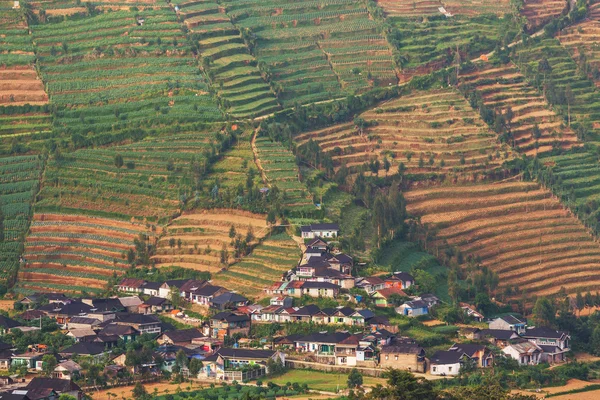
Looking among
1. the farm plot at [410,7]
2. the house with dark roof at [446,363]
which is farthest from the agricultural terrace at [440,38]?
the house with dark roof at [446,363]

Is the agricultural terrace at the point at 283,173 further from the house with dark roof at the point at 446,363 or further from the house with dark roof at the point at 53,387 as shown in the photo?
the house with dark roof at the point at 53,387

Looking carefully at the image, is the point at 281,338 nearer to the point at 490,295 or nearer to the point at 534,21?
the point at 490,295

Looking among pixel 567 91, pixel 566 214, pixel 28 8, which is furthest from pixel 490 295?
pixel 28 8

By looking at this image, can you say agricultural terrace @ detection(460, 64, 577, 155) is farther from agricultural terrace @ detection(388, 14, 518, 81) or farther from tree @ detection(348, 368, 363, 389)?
tree @ detection(348, 368, 363, 389)

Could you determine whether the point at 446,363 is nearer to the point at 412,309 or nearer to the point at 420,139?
the point at 412,309

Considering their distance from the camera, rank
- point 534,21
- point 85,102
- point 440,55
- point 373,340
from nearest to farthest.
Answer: point 373,340, point 85,102, point 440,55, point 534,21

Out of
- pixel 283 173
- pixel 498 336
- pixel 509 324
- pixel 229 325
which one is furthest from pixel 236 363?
pixel 283 173
